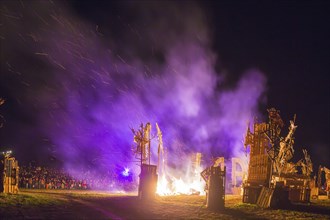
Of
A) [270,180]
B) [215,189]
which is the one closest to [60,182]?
[215,189]

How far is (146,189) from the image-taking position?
26.1 metres

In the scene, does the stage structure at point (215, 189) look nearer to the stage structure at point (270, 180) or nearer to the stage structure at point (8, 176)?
the stage structure at point (270, 180)

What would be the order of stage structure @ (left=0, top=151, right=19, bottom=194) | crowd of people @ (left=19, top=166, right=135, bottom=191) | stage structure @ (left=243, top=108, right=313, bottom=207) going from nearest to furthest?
stage structure @ (left=243, top=108, right=313, bottom=207), stage structure @ (left=0, top=151, right=19, bottom=194), crowd of people @ (left=19, top=166, right=135, bottom=191)

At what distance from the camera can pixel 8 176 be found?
26984mm

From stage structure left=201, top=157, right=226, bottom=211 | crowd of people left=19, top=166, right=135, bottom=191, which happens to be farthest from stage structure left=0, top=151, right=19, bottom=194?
stage structure left=201, top=157, right=226, bottom=211

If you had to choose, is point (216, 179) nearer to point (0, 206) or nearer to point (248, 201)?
point (248, 201)

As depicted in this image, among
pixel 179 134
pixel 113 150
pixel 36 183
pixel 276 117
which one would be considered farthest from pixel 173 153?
pixel 276 117

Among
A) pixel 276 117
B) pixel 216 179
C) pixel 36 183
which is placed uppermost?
pixel 276 117

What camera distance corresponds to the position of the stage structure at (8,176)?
26.6 metres

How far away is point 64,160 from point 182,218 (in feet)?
218

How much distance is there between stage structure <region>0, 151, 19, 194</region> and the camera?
87.2 feet

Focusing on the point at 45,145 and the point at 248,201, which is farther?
the point at 45,145

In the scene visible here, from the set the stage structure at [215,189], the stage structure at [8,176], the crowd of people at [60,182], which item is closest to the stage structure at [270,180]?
the stage structure at [215,189]

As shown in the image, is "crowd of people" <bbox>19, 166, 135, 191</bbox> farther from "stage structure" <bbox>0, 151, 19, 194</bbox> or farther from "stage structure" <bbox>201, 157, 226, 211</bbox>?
"stage structure" <bbox>201, 157, 226, 211</bbox>
